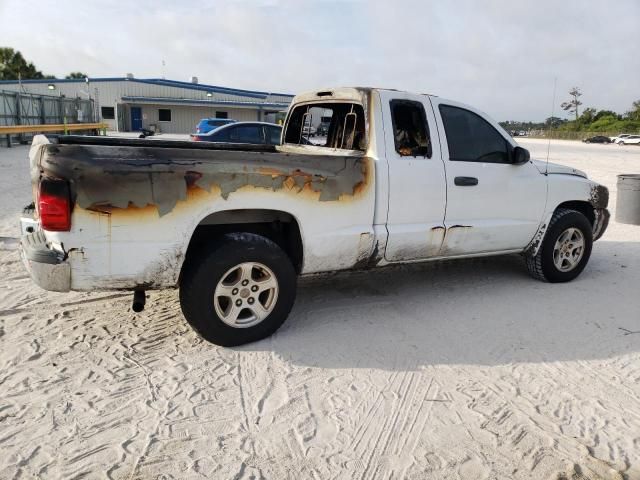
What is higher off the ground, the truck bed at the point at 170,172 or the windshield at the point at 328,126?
the windshield at the point at 328,126

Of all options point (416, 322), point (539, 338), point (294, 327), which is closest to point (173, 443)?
point (294, 327)

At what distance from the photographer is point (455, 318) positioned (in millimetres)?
4719

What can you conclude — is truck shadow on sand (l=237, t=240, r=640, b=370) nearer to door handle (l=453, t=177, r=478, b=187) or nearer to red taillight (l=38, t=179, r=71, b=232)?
door handle (l=453, t=177, r=478, b=187)

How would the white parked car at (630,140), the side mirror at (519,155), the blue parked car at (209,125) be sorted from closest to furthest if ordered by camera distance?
1. the side mirror at (519,155)
2. the blue parked car at (209,125)
3. the white parked car at (630,140)

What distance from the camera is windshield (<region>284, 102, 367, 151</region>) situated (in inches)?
189

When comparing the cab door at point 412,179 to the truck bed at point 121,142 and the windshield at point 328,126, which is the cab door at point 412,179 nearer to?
the windshield at point 328,126

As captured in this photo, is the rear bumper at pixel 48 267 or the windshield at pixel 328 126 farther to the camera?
the windshield at pixel 328 126

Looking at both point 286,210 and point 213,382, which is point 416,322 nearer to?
point 286,210

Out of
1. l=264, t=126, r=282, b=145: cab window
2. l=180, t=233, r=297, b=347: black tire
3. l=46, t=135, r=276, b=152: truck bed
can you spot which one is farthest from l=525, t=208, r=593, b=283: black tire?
l=264, t=126, r=282, b=145: cab window

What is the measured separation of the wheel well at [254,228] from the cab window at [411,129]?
1.22m

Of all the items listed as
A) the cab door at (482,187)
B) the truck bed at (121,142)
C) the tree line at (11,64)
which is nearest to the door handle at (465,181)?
the cab door at (482,187)

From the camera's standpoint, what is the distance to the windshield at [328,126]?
15.8ft

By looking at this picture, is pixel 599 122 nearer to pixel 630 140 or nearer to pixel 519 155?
pixel 630 140

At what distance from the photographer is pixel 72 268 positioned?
134 inches
